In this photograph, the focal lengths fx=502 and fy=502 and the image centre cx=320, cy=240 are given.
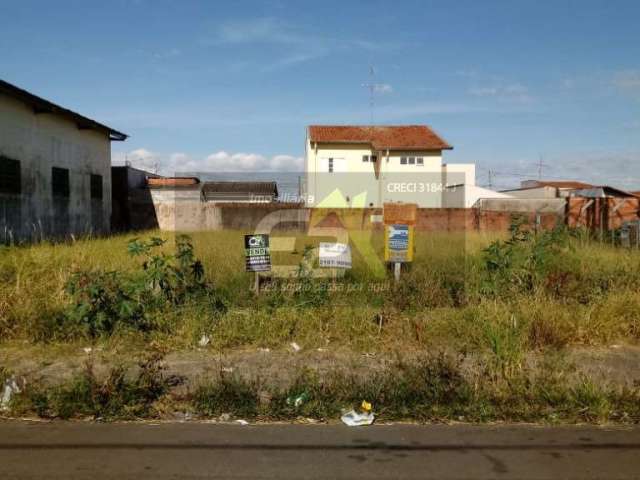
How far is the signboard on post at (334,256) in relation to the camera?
25.4 feet

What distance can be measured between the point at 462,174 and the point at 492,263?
32763 mm

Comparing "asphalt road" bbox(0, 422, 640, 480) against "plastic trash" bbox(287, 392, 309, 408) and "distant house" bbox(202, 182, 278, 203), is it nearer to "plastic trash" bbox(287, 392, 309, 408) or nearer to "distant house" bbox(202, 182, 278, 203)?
"plastic trash" bbox(287, 392, 309, 408)

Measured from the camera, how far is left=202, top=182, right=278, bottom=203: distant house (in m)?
39.0

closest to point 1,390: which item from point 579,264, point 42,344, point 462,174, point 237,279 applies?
point 42,344

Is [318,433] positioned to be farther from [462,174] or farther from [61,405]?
[462,174]

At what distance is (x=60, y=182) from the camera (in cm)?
1783

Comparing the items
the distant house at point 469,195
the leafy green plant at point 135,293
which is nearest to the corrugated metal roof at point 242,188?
the distant house at point 469,195

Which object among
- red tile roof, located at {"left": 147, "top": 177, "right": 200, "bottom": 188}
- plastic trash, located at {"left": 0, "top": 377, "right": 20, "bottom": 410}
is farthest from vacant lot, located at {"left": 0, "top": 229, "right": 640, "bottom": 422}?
red tile roof, located at {"left": 147, "top": 177, "right": 200, "bottom": 188}

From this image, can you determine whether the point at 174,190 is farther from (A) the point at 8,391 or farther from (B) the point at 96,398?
(B) the point at 96,398

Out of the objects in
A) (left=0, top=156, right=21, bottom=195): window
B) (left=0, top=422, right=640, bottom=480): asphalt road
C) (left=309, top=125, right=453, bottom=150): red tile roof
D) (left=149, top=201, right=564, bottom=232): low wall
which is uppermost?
(left=309, top=125, right=453, bottom=150): red tile roof

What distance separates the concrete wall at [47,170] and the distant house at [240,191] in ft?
56.0

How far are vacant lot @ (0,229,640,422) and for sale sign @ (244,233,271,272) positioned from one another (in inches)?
15.1

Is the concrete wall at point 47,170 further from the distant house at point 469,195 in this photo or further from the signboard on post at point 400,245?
the distant house at point 469,195

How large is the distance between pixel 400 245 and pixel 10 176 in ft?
40.5
